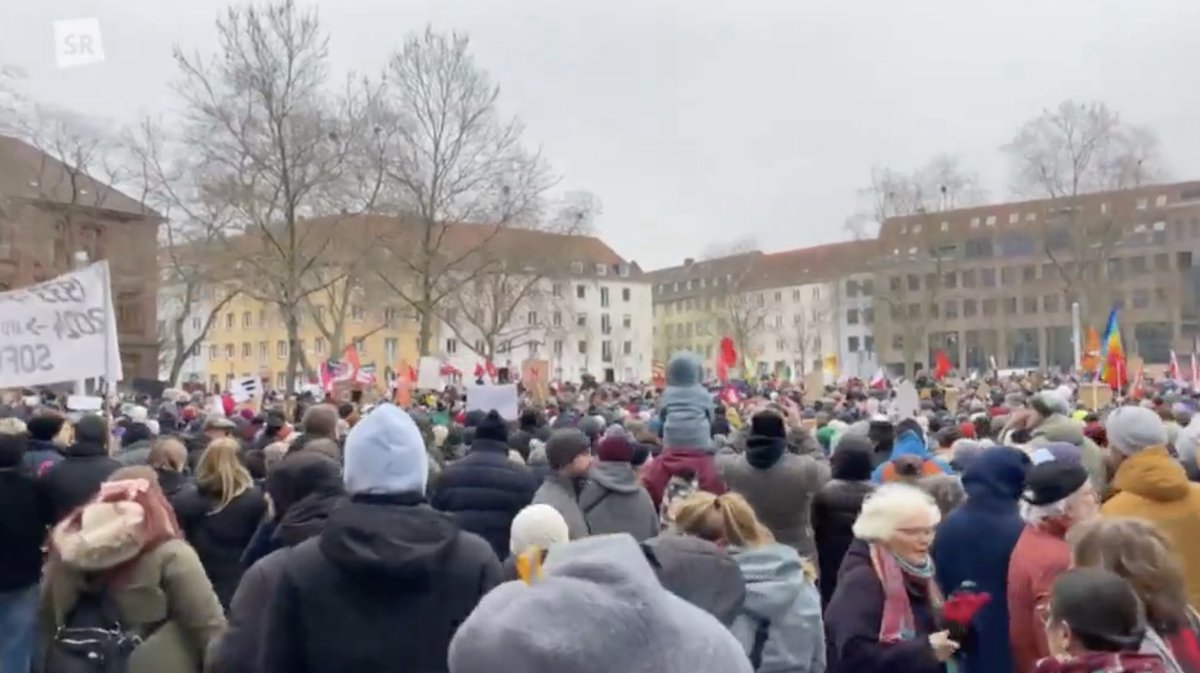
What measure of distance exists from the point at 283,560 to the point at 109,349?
732 centimetres

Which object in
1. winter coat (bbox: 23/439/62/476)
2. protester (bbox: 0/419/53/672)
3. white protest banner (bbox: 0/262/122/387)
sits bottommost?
protester (bbox: 0/419/53/672)

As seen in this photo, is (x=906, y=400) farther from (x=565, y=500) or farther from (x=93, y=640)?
(x=93, y=640)

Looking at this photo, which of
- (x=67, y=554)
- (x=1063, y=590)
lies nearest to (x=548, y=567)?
(x=1063, y=590)

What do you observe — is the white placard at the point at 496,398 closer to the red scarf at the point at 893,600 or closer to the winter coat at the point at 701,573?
the red scarf at the point at 893,600

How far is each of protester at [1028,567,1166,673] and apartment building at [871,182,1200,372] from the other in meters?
59.1

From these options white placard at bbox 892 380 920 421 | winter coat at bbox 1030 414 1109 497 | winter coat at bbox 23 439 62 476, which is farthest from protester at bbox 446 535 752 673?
white placard at bbox 892 380 920 421

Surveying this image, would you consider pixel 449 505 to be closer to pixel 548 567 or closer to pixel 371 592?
pixel 371 592

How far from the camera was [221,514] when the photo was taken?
271 inches

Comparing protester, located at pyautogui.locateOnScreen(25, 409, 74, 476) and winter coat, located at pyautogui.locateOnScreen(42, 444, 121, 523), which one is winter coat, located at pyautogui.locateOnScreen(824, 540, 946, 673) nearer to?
winter coat, located at pyautogui.locateOnScreen(42, 444, 121, 523)

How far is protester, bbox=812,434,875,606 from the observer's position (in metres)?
6.77

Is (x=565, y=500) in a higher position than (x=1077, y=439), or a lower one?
lower

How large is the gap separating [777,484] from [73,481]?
3985mm

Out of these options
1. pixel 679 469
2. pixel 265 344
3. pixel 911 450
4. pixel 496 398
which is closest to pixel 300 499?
pixel 679 469

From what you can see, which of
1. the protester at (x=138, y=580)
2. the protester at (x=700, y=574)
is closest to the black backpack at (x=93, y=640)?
the protester at (x=138, y=580)
